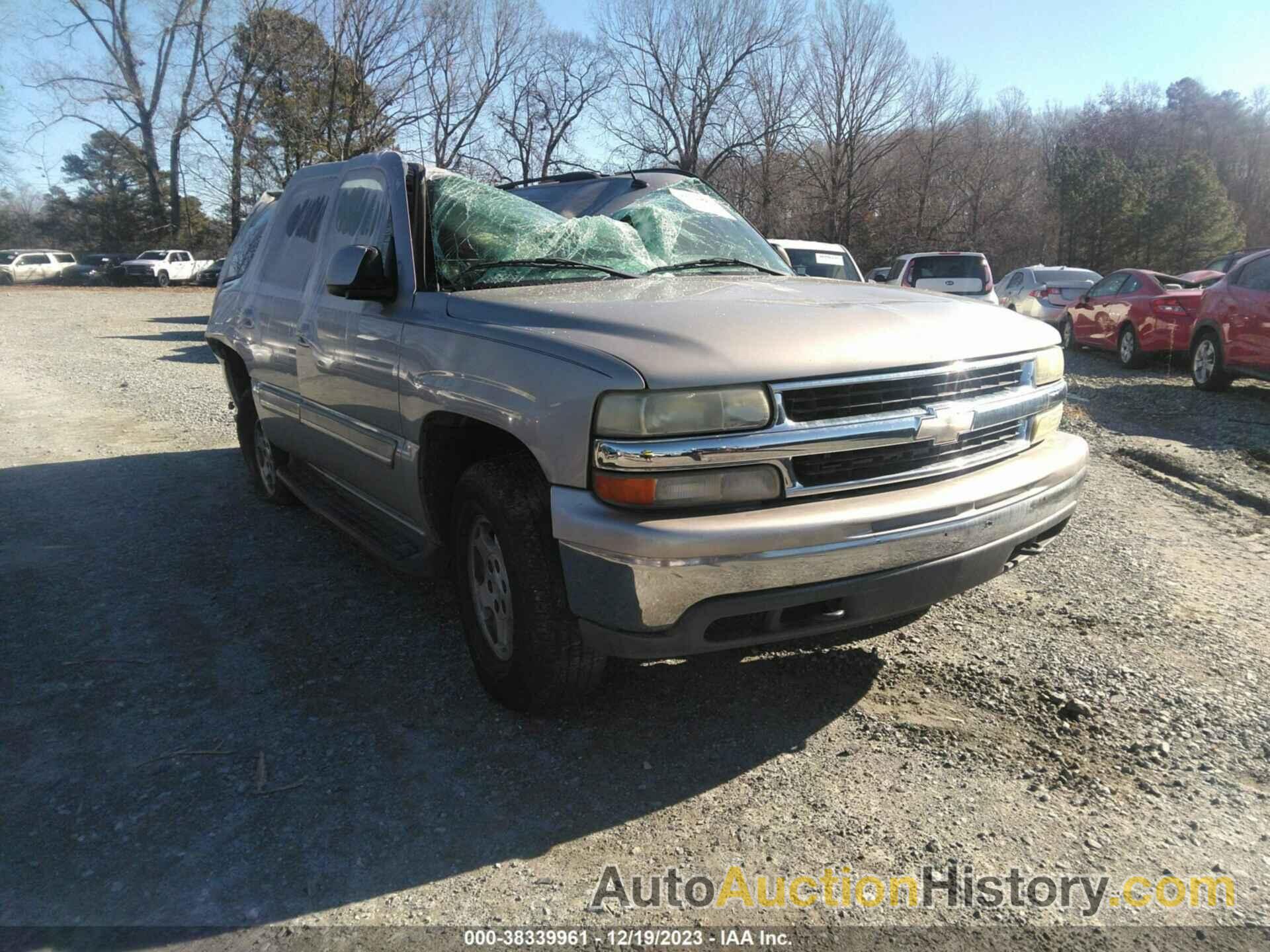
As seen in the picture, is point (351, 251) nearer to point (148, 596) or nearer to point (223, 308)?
point (148, 596)

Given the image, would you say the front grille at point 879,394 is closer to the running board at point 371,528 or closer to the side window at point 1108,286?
the running board at point 371,528

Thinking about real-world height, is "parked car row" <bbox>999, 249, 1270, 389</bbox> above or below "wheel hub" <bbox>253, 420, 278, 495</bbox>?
above

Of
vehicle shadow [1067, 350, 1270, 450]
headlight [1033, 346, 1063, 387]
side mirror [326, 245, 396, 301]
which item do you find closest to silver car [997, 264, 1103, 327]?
vehicle shadow [1067, 350, 1270, 450]

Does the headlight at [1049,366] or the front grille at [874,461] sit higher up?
the headlight at [1049,366]

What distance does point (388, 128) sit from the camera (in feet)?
136

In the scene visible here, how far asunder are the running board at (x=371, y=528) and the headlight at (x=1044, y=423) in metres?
2.22

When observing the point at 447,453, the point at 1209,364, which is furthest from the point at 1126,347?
the point at 447,453

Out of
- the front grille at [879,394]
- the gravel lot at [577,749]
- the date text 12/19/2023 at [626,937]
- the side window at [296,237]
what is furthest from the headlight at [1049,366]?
the side window at [296,237]

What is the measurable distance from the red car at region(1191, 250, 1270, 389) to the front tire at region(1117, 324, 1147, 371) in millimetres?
2050

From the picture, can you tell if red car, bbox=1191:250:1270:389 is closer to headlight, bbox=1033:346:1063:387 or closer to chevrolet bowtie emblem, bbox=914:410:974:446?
headlight, bbox=1033:346:1063:387

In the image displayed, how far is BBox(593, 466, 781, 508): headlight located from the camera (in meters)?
2.45

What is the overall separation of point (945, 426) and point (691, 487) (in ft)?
2.87

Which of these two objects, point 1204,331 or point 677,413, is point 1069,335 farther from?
point 677,413

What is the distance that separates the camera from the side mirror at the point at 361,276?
3480mm
